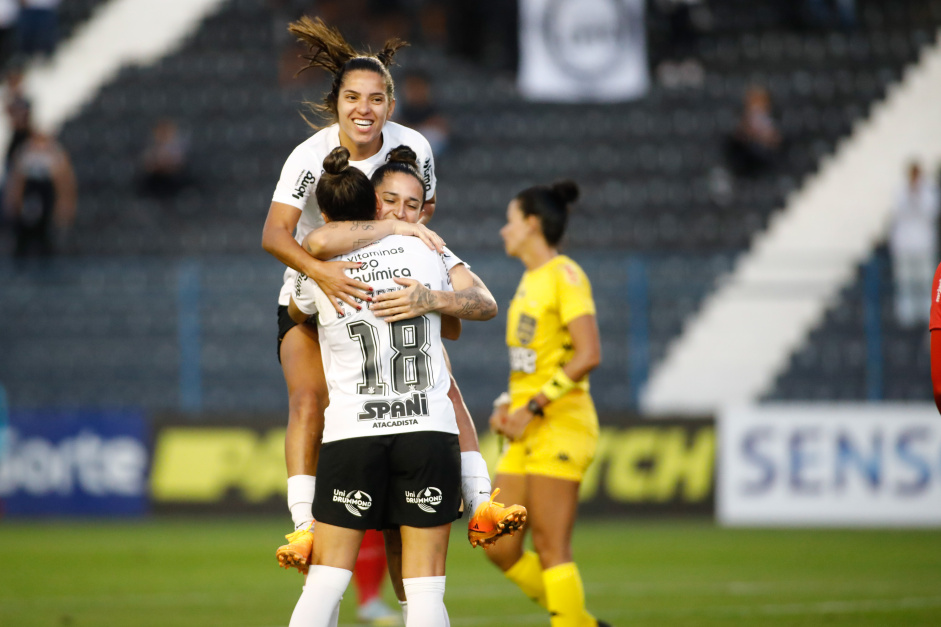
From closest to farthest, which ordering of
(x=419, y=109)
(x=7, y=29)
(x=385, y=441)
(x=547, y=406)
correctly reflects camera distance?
1. (x=385, y=441)
2. (x=547, y=406)
3. (x=419, y=109)
4. (x=7, y=29)

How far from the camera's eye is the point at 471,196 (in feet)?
60.7

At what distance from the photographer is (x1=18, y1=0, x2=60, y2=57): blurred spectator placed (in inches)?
795

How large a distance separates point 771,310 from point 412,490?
11.1m

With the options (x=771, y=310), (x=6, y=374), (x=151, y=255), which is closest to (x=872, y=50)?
(x=771, y=310)

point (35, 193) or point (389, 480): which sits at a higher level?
point (35, 193)

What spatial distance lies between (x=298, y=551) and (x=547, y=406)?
88.2 inches

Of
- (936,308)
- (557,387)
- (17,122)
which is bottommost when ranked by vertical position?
(557,387)

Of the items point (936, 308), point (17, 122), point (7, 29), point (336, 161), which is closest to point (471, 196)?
point (17, 122)

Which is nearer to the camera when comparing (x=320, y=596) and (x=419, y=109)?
(x=320, y=596)

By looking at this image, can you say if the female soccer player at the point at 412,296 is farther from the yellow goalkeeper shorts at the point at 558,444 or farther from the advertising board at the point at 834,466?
the advertising board at the point at 834,466

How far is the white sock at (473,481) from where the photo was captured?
4938 millimetres

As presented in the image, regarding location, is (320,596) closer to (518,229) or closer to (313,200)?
(313,200)

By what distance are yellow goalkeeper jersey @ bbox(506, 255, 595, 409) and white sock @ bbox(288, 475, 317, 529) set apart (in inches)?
69.7

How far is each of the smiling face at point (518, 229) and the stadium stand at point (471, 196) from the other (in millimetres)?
7778
